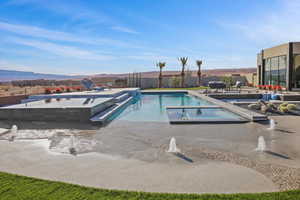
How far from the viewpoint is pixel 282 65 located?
73.0ft

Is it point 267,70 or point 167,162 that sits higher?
point 267,70

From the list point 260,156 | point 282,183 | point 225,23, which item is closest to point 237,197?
point 282,183

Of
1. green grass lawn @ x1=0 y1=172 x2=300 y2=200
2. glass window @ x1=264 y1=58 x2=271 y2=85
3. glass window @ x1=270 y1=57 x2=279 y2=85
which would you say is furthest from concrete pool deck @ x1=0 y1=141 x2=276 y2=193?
glass window @ x1=264 y1=58 x2=271 y2=85

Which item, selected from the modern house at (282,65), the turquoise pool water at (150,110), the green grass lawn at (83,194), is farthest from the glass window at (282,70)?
the green grass lawn at (83,194)

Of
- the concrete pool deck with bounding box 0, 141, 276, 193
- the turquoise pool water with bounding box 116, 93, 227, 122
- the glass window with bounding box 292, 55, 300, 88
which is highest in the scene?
the glass window with bounding box 292, 55, 300, 88

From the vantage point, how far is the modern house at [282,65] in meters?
20.8

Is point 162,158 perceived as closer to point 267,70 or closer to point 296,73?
point 296,73

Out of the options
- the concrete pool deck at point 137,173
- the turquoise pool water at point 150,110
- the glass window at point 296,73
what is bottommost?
the concrete pool deck at point 137,173

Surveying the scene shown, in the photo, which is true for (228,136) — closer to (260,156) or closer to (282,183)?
(260,156)

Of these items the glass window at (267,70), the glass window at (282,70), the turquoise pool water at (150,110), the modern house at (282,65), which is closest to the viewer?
the turquoise pool water at (150,110)

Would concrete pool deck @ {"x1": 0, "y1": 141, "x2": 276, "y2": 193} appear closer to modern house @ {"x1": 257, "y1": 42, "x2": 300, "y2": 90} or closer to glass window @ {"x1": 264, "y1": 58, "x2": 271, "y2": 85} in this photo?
modern house @ {"x1": 257, "y1": 42, "x2": 300, "y2": 90}

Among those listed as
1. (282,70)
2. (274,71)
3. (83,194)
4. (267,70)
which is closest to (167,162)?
(83,194)

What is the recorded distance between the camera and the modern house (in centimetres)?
2083

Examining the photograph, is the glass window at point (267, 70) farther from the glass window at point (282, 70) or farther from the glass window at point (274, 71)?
the glass window at point (282, 70)
